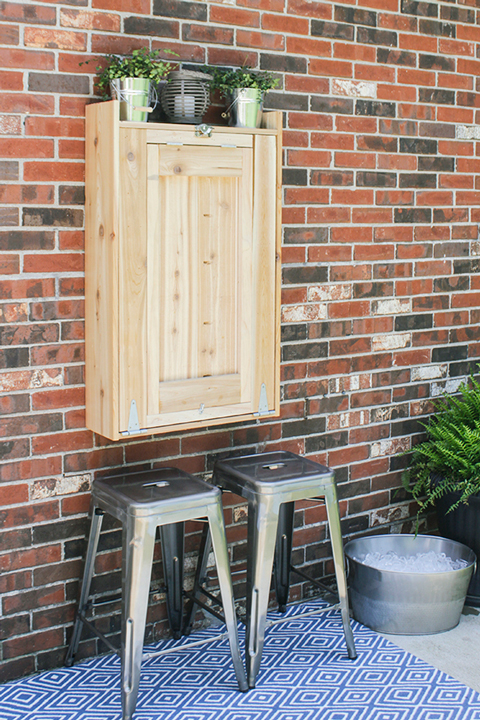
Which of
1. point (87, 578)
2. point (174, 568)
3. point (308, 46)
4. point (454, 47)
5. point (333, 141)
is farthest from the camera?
point (454, 47)

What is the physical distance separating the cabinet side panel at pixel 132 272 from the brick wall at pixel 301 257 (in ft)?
0.87

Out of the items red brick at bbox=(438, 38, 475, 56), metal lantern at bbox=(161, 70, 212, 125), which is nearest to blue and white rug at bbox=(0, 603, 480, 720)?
metal lantern at bbox=(161, 70, 212, 125)

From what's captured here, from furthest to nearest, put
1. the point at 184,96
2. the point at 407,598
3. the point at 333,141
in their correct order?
1. the point at 333,141
2. the point at 407,598
3. the point at 184,96

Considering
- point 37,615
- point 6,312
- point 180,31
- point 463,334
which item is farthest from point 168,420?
point 463,334

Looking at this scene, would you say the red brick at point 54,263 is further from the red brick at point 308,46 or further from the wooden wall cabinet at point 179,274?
the red brick at point 308,46

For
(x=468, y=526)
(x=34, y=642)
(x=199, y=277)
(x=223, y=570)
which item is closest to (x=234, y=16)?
(x=199, y=277)

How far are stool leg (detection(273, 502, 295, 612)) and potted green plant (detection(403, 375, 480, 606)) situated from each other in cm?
58

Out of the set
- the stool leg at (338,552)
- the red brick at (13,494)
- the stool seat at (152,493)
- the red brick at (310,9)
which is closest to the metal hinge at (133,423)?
the stool seat at (152,493)

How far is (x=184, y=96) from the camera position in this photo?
9.23 ft

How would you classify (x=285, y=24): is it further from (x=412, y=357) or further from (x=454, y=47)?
(x=412, y=357)

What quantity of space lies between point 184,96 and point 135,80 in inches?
8.4

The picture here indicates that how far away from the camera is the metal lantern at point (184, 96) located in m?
2.81

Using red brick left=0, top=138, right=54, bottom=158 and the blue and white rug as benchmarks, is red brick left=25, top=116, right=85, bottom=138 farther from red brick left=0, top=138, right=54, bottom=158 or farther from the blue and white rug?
the blue and white rug

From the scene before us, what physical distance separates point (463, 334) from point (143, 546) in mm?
2120
